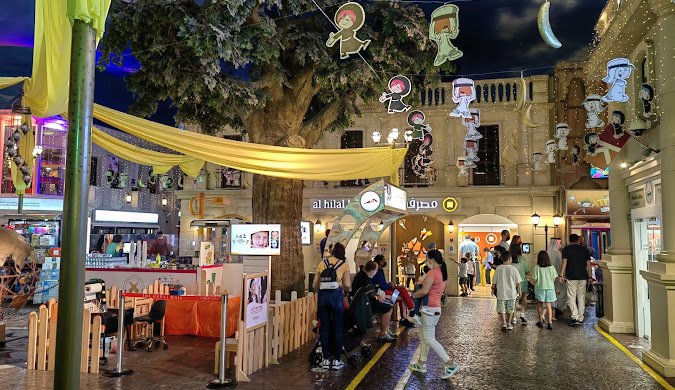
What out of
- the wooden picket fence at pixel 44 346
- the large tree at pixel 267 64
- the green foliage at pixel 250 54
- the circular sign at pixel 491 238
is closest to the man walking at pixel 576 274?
the green foliage at pixel 250 54

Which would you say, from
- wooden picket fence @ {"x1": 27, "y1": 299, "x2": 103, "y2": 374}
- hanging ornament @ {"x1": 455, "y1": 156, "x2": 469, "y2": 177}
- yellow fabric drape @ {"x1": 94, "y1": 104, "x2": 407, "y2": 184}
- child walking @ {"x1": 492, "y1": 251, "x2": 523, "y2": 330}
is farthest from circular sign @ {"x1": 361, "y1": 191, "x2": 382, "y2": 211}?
hanging ornament @ {"x1": 455, "y1": 156, "x2": 469, "y2": 177}

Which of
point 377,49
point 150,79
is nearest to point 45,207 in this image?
point 150,79

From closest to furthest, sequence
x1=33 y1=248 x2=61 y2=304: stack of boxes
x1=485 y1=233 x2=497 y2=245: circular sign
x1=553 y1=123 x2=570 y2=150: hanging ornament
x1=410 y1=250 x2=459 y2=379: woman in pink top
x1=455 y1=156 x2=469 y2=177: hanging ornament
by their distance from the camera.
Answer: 1. x1=410 y1=250 x2=459 y2=379: woman in pink top
2. x1=553 y1=123 x2=570 y2=150: hanging ornament
3. x1=33 y1=248 x2=61 y2=304: stack of boxes
4. x1=455 y1=156 x2=469 y2=177: hanging ornament
5. x1=485 y1=233 x2=497 y2=245: circular sign

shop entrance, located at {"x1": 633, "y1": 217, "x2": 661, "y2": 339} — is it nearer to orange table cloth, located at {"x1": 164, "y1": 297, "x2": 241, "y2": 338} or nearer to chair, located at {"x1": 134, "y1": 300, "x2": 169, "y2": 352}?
orange table cloth, located at {"x1": 164, "y1": 297, "x2": 241, "y2": 338}

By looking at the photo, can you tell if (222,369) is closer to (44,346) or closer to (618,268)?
(44,346)

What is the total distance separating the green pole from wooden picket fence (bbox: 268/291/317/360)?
4.26 metres

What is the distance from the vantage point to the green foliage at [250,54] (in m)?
8.87

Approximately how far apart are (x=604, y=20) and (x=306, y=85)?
6.31 m

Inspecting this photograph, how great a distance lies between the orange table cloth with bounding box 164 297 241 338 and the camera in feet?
33.6

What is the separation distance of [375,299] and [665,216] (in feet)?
15.5

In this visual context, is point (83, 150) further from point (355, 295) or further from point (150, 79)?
point (150, 79)

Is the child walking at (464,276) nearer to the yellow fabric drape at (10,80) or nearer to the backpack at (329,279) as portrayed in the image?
the backpack at (329,279)

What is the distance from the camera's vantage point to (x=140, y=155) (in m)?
10.1

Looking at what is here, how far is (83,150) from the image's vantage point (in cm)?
401
